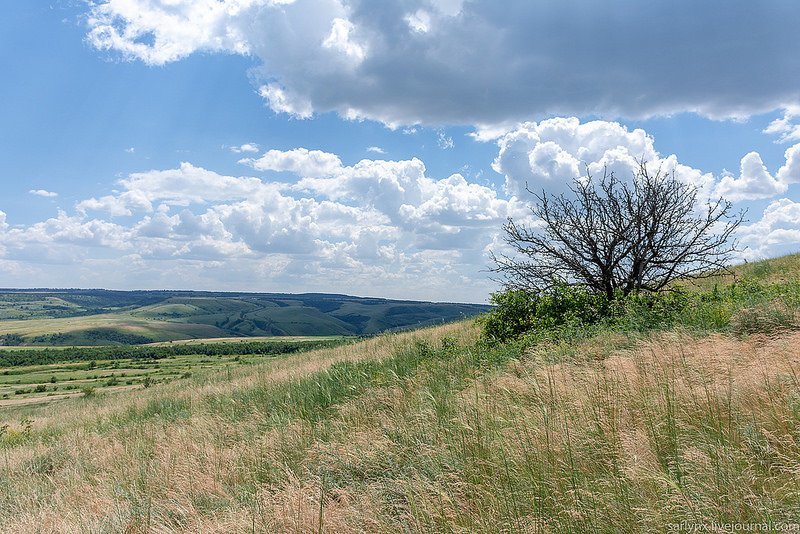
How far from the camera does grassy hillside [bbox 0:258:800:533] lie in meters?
3.35

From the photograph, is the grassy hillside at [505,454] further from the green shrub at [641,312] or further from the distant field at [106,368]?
the distant field at [106,368]

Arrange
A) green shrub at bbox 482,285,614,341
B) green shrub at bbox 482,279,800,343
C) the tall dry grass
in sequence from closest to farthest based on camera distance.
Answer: the tall dry grass < green shrub at bbox 482,279,800,343 < green shrub at bbox 482,285,614,341

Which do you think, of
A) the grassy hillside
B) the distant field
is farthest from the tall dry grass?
the distant field

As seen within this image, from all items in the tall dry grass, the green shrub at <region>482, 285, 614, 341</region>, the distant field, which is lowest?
the distant field

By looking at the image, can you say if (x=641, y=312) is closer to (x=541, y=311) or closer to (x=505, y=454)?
Answer: (x=541, y=311)

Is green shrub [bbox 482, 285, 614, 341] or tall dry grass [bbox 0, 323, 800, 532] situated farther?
green shrub [bbox 482, 285, 614, 341]

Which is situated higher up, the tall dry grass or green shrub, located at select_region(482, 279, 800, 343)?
green shrub, located at select_region(482, 279, 800, 343)

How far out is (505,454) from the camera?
429 centimetres

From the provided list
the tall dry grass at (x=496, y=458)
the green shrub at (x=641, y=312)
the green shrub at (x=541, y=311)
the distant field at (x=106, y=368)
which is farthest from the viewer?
the distant field at (x=106, y=368)

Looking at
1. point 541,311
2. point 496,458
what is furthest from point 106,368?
point 496,458

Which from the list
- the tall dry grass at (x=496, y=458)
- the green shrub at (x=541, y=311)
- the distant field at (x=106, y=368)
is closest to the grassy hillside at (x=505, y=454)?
the tall dry grass at (x=496, y=458)

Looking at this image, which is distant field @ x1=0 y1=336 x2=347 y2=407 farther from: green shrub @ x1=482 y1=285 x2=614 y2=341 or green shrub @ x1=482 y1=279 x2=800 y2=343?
green shrub @ x1=482 y1=279 x2=800 y2=343

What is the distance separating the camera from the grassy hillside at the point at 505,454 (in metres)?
3.35

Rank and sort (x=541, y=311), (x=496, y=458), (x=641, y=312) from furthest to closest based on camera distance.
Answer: (x=541, y=311) → (x=641, y=312) → (x=496, y=458)
